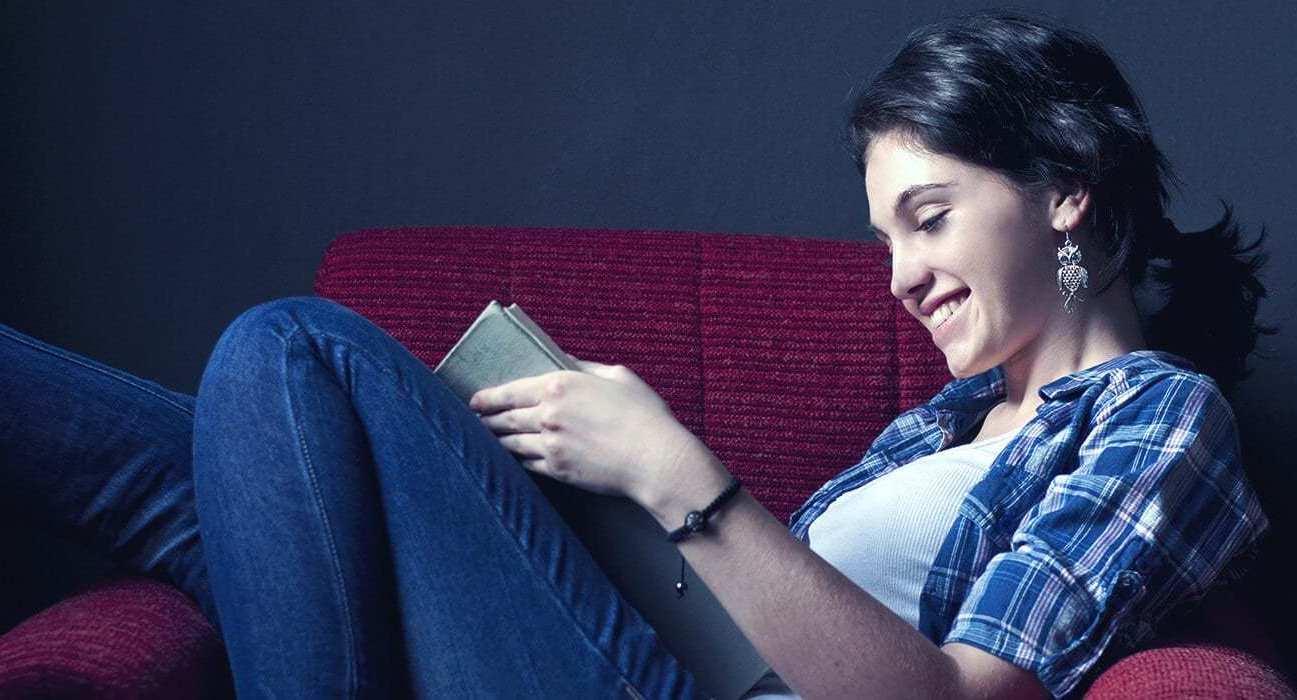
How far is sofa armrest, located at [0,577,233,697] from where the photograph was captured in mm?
917

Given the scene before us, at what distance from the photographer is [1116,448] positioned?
3.48 feet

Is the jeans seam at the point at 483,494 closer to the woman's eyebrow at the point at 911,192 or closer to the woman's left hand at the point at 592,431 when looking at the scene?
the woman's left hand at the point at 592,431

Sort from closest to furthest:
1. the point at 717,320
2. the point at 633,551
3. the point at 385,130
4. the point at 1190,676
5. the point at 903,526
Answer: the point at 1190,676, the point at 633,551, the point at 903,526, the point at 717,320, the point at 385,130

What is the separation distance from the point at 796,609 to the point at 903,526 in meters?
0.27

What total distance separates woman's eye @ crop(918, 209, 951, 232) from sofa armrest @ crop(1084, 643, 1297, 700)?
42 centimetres

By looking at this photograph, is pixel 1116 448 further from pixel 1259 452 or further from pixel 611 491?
pixel 1259 452

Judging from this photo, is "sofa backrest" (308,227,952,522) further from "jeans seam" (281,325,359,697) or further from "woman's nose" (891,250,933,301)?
"jeans seam" (281,325,359,697)

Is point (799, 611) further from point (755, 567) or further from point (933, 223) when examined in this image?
point (933, 223)

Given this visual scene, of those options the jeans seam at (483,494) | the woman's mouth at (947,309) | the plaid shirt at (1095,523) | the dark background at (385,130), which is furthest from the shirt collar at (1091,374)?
the dark background at (385,130)

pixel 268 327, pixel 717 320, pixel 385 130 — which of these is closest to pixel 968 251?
pixel 717 320

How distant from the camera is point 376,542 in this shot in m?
0.97

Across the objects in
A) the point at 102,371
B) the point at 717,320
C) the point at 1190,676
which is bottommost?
the point at 1190,676

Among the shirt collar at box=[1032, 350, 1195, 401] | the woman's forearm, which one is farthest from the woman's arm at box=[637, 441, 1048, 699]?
the shirt collar at box=[1032, 350, 1195, 401]

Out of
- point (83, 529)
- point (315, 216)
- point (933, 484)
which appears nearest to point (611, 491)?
point (933, 484)
